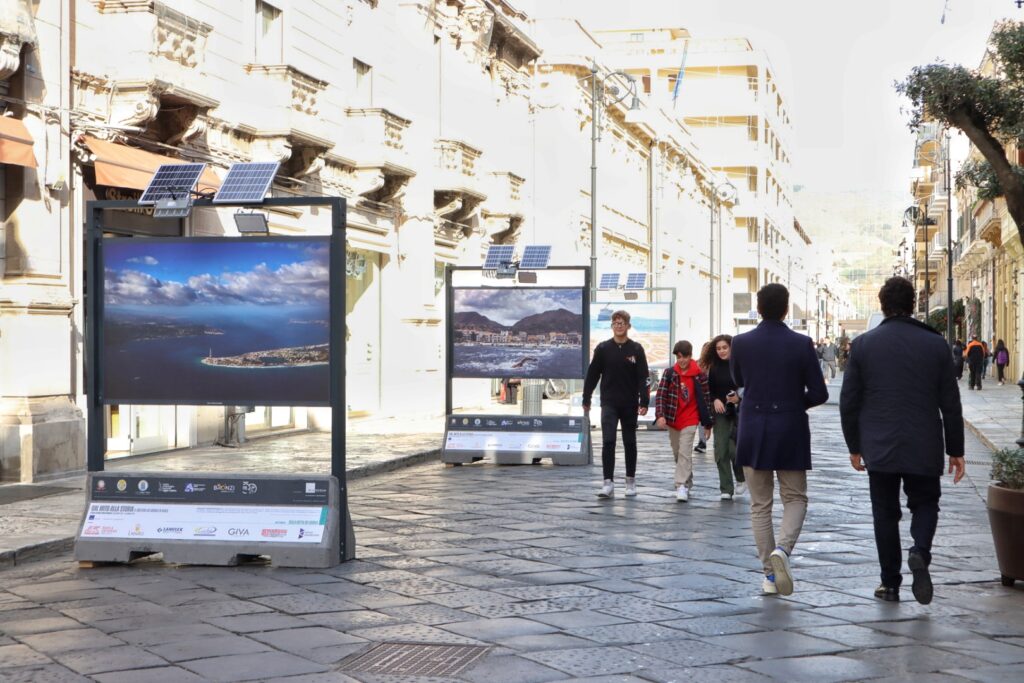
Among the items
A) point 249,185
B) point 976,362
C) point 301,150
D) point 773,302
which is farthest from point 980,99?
point 976,362

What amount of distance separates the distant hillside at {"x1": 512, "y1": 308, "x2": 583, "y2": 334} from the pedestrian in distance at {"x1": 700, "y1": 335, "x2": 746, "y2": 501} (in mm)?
4340

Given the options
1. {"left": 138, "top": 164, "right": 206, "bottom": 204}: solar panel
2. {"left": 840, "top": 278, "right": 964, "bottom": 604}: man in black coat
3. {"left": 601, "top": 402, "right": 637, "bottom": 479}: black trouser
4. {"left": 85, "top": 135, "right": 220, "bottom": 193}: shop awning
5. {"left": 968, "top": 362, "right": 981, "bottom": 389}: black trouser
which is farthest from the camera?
{"left": 968, "top": 362, "right": 981, "bottom": 389}: black trouser

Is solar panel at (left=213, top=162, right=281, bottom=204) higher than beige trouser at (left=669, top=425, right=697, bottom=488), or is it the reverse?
solar panel at (left=213, top=162, right=281, bottom=204)

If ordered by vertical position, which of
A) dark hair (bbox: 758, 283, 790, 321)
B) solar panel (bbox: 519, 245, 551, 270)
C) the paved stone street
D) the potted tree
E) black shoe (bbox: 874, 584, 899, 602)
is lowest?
the paved stone street

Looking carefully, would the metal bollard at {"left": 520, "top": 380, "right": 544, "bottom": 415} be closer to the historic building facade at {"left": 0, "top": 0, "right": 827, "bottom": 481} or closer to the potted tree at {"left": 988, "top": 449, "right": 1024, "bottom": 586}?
the historic building facade at {"left": 0, "top": 0, "right": 827, "bottom": 481}

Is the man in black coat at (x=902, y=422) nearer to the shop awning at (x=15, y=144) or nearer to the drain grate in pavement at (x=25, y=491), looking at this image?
the drain grate in pavement at (x=25, y=491)

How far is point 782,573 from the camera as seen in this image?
736 centimetres

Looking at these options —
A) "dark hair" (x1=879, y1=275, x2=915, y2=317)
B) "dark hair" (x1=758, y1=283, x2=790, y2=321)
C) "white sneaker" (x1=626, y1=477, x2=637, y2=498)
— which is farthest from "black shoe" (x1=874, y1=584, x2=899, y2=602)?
"white sneaker" (x1=626, y1=477, x2=637, y2=498)

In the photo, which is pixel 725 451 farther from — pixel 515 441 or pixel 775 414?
pixel 775 414

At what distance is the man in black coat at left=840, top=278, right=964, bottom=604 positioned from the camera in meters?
7.18

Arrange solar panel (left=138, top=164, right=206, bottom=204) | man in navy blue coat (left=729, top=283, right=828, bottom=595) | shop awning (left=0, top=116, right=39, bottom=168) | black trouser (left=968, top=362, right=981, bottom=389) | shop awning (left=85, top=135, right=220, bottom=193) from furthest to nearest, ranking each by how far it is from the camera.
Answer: black trouser (left=968, top=362, right=981, bottom=389), shop awning (left=85, top=135, right=220, bottom=193), shop awning (left=0, top=116, right=39, bottom=168), solar panel (left=138, top=164, right=206, bottom=204), man in navy blue coat (left=729, top=283, right=828, bottom=595)

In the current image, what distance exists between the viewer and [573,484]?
14203mm

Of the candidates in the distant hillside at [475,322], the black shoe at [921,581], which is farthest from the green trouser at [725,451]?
the black shoe at [921,581]

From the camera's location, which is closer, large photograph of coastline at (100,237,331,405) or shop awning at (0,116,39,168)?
large photograph of coastline at (100,237,331,405)
